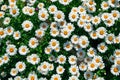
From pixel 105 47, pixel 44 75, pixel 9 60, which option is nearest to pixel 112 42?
pixel 105 47

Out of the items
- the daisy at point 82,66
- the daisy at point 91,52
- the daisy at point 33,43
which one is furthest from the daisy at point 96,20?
the daisy at point 33,43

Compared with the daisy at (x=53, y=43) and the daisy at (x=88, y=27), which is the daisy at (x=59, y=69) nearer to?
the daisy at (x=53, y=43)

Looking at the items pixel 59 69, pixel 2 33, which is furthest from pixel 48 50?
pixel 2 33

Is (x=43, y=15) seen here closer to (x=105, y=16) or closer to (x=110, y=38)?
(x=105, y=16)

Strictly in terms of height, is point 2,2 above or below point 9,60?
above

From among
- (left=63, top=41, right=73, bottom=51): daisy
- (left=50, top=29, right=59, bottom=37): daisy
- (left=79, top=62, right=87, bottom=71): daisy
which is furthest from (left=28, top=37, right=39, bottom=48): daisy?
(left=79, top=62, right=87, bottom=71): daisy

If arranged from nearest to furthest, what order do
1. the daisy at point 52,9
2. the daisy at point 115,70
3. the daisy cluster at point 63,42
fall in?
the daisy at point 115,70 → the daisy cluster at point 63,42 → the daisy at point 52,9

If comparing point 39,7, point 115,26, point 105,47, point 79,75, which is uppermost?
point 39,7

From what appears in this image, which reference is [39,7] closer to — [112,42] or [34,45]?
[34,45]
